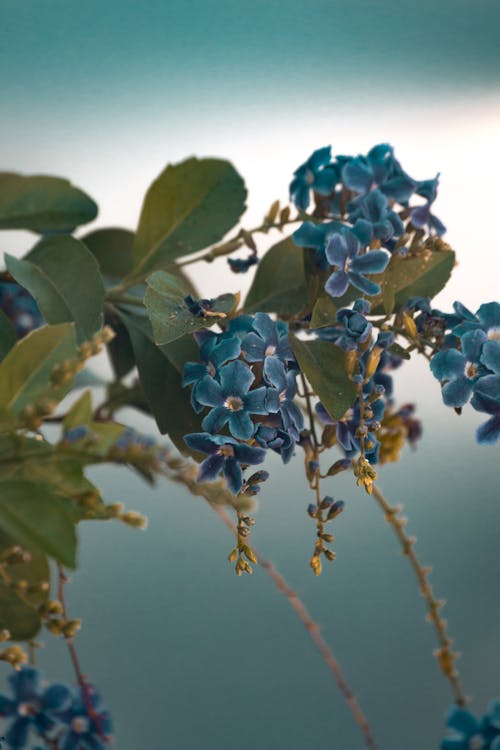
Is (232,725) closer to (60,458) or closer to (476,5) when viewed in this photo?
(60,458)

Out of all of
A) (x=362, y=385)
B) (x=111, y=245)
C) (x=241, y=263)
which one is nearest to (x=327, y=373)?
(x=362, y=385)

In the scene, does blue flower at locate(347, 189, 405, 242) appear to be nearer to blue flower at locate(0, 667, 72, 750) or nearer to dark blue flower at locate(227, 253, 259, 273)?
dark blue flower at locate(227, 253, 259, 273)

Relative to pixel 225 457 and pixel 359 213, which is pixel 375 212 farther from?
pixel 225 457

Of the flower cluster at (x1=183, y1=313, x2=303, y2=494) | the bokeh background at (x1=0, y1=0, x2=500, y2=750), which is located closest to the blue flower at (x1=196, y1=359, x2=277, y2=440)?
the flower cluster at (x1=183, y1=313, x2=303, y2=494)

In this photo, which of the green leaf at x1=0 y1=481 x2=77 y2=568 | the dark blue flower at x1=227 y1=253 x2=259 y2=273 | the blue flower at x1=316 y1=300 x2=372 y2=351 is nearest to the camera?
the green leaf at x1=0 y1=481 x2=77 y2=568

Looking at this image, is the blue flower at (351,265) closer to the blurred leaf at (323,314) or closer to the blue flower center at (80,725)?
the blurred leaf at (323,314)

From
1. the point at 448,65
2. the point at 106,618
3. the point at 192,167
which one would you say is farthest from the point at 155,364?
the point at 448,65

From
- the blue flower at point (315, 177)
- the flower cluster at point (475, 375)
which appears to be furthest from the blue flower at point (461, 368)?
the blue flower at point (315, 177)
